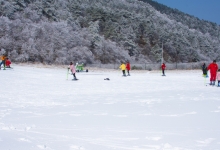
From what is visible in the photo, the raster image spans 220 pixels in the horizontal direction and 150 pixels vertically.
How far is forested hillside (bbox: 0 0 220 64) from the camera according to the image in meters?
45.4

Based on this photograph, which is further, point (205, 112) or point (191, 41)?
point (191, 41)

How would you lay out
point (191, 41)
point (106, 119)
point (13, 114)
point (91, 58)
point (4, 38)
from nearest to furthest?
point (106, 119), point (13, 114), point (4, 38), point (91, 58), point (191, 41)

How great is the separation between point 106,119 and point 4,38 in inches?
1602

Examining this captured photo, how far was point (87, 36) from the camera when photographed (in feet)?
195

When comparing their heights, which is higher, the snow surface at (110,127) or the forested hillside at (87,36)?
the forested hillside at (87,36)

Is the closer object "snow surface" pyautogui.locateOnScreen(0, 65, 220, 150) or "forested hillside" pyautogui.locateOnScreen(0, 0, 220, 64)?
"snow surface" pyautogui.locateOnScreen(0, 65, 220, 150)

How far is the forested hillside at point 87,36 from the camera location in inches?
1788

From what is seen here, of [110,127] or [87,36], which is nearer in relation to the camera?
[110,127]

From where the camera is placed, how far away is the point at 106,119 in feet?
24.9

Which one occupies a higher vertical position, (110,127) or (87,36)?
(87,36)

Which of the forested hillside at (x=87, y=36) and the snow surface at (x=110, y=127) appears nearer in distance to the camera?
the snow surface at (x=110, y=127)

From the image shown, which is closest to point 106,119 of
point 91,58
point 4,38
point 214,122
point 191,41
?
point 214,122

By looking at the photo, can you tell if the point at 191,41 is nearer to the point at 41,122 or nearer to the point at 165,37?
the point at 165,37

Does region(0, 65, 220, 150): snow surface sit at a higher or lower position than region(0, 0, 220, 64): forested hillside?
lower
